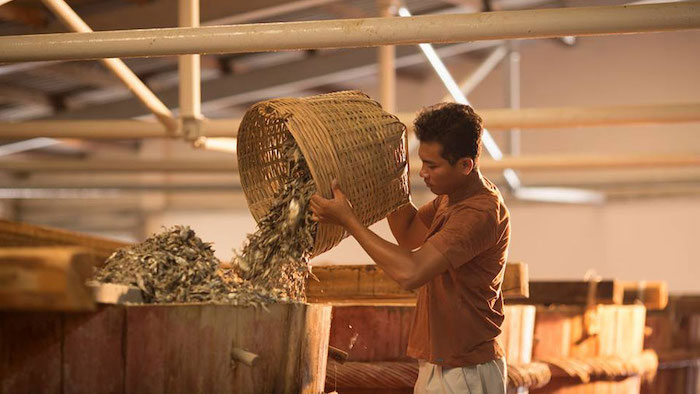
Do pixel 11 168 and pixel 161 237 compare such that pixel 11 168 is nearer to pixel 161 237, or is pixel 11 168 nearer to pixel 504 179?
pixel 504 179

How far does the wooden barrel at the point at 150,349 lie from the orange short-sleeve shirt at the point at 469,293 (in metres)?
0.64

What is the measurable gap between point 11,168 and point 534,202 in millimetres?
7651

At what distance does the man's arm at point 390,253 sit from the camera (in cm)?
343

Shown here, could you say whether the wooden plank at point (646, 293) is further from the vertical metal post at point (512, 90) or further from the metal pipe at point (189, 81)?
the vertical metal post at point (512, 90)

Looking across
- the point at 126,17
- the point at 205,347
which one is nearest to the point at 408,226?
the point at 205,347

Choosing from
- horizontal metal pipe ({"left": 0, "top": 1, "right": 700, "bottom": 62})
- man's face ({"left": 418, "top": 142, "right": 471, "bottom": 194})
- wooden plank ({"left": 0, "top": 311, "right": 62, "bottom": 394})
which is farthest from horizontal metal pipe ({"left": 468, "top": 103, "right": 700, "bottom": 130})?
wooden plank ({"left": 0, "top": 311, "right": 62, "bottom": 394})

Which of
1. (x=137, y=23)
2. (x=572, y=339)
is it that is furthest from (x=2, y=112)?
(x=572, y=339)

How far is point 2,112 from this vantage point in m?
13.4

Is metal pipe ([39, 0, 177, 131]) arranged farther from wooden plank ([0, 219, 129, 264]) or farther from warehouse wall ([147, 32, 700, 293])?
warehouse wall ([147, 32, 700, 293])

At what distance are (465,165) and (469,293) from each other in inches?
17.6

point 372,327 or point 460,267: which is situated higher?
point 460,267

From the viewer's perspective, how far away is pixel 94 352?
288cm

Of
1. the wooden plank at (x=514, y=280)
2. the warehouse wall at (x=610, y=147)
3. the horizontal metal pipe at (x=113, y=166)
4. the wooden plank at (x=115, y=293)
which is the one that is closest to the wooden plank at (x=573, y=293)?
the wooden plank at (x=514, y=280)

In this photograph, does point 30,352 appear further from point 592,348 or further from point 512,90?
point 512,90
